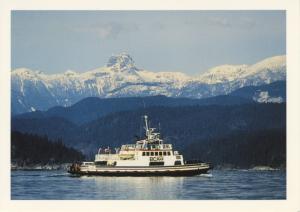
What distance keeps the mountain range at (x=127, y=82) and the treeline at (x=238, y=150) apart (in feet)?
2.95

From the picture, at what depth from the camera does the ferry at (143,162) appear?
2291cm

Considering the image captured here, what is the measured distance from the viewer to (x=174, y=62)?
2117 cm

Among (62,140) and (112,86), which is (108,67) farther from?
(62,140)

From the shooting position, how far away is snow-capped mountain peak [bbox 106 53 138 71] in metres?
21.0

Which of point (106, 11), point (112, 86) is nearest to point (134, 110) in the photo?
point (112, 86)

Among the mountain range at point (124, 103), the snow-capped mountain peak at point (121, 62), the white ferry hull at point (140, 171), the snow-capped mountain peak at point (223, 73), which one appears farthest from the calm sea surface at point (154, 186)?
the snow-capped mountain peak at point (121, 62)

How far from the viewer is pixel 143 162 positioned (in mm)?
23641

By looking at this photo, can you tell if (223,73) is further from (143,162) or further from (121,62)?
(143,162)

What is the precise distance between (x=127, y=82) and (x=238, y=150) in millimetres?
3153

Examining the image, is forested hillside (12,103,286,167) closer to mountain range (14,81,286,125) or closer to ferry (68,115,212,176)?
mountain range (14,81,286,125)
